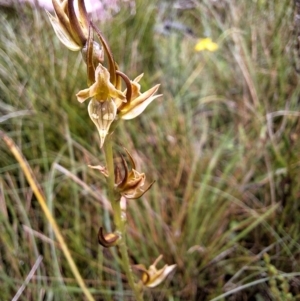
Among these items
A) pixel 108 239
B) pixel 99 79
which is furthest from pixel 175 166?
pixel 99 79

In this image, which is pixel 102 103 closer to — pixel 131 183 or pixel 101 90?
pixel 101 90

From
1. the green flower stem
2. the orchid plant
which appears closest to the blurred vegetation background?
the green flower stem

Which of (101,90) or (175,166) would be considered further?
(175,166)

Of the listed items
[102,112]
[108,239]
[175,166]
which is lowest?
[175,166]

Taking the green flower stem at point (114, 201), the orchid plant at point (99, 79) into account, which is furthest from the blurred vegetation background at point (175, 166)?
the orchid plant at point (99, 79)

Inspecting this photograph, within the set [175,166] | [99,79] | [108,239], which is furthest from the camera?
[175,166]

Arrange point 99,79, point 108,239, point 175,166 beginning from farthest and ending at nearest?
1. point 175,166
2. point 108,239
3. point 99,79

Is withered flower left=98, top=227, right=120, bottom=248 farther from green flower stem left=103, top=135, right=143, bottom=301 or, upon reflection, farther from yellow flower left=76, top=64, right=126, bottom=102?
yellow flower left=76, top=64, right=126, bottom=102

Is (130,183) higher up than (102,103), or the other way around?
(102,103)

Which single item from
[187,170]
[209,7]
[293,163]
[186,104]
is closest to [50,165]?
[187,170]
